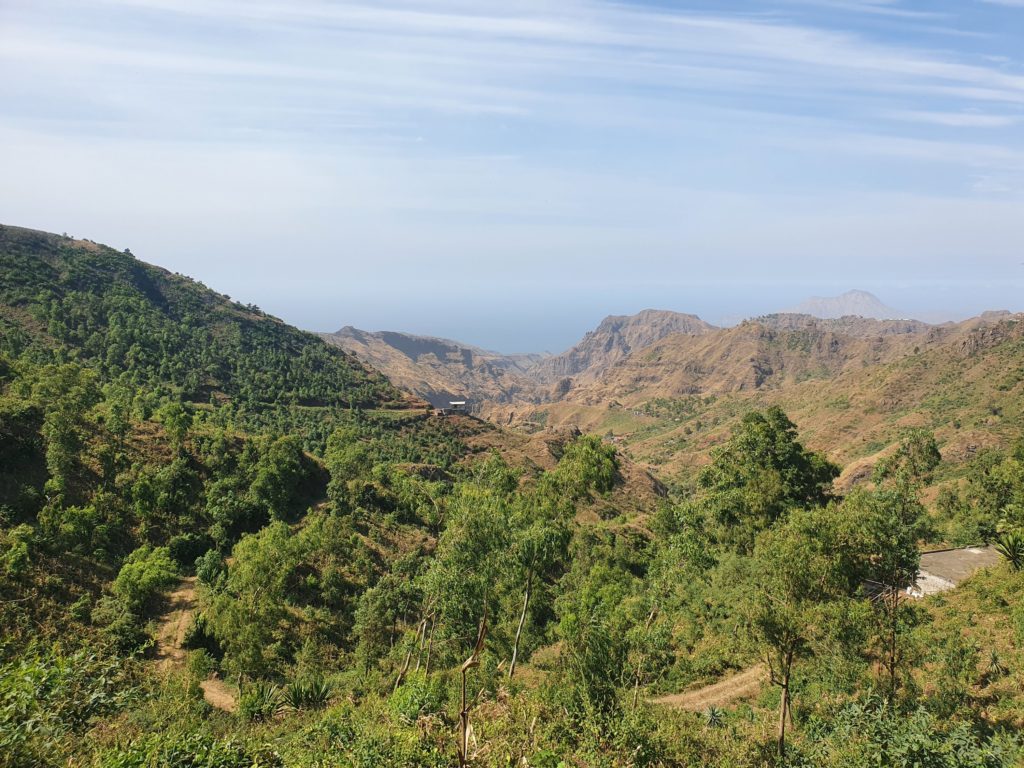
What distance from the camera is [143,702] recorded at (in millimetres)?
17438

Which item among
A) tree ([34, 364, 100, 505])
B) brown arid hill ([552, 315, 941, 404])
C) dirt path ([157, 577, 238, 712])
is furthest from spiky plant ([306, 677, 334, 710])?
brown arid hill ([552, 315, 941, 404])

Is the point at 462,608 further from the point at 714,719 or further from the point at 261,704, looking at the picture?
the point at 714,719

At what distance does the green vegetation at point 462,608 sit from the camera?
1288cm

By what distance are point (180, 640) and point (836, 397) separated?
397 ft

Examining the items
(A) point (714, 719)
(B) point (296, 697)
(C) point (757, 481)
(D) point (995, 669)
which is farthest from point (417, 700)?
(C) point (757, 481)

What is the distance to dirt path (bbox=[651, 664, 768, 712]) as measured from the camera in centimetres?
2138

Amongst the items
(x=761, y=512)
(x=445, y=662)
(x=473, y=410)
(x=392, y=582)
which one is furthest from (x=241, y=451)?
(x=473, y=410)

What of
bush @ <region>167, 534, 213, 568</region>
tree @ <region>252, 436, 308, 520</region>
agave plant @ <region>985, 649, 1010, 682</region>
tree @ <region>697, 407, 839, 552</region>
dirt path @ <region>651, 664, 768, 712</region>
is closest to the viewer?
agave plant @ <region>985, 649, 1010, 682</region>

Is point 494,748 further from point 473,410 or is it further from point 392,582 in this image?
point 473,410

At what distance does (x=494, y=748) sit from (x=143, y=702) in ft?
42.0

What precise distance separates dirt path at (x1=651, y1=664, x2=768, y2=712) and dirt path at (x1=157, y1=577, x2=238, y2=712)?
18.3 meters

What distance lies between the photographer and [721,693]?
2208 centimetres

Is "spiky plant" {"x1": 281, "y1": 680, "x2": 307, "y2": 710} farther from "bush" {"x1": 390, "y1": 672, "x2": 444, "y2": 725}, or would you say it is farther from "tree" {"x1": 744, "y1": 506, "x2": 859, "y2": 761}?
"tree" {"x1": 744, "y1": 506, "x2": 859, "y2": 761}

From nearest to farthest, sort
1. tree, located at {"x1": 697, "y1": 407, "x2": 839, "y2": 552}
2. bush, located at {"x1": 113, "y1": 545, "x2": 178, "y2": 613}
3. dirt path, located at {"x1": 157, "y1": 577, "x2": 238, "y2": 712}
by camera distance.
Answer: dirt path, located at {"x1": 157, "y1": 577, "x2": 238, "y2": 712} < bush, located at {"x1": 113, "y1": 545, "x2": 178, "y2": 613} < tree, located at {"x1": 697, "y1": 407, "x2": 839, "y2": 552}
